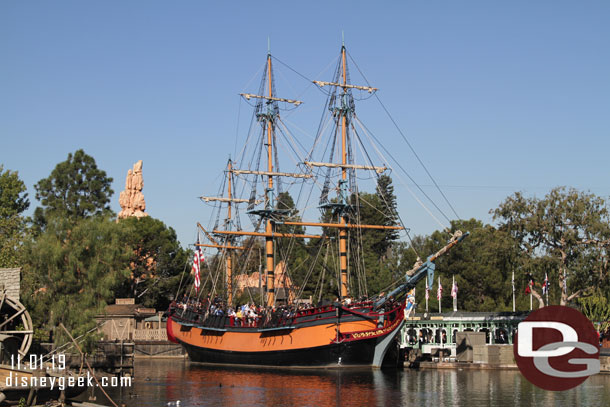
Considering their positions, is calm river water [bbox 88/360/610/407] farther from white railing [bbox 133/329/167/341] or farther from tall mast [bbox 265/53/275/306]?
white railing [bbox 133/329/167/341]

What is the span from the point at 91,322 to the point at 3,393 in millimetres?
9638

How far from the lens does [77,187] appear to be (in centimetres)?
9756

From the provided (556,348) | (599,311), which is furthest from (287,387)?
(599,311)

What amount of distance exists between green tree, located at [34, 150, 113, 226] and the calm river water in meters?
48.0

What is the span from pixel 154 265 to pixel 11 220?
26.1m

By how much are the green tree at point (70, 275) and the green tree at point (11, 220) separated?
33.9 ft

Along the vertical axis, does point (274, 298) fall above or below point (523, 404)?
above

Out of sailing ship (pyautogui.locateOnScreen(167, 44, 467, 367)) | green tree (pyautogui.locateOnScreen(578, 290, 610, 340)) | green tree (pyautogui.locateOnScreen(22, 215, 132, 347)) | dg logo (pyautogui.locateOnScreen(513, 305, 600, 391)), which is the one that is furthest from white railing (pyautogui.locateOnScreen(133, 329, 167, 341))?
green tree (pyautogui.locateOnScreen(578, 290, 610, 340))

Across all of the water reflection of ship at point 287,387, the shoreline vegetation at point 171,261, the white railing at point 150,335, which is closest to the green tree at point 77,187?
the shoreline vegetation at point 171,261

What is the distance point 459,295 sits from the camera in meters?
82.4

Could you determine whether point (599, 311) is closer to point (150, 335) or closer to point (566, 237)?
point (566, 237)

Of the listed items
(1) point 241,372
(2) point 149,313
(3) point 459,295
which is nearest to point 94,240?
(1) point 241,372

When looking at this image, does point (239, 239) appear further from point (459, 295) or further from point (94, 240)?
point (94, 240)

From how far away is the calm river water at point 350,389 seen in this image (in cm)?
3481
